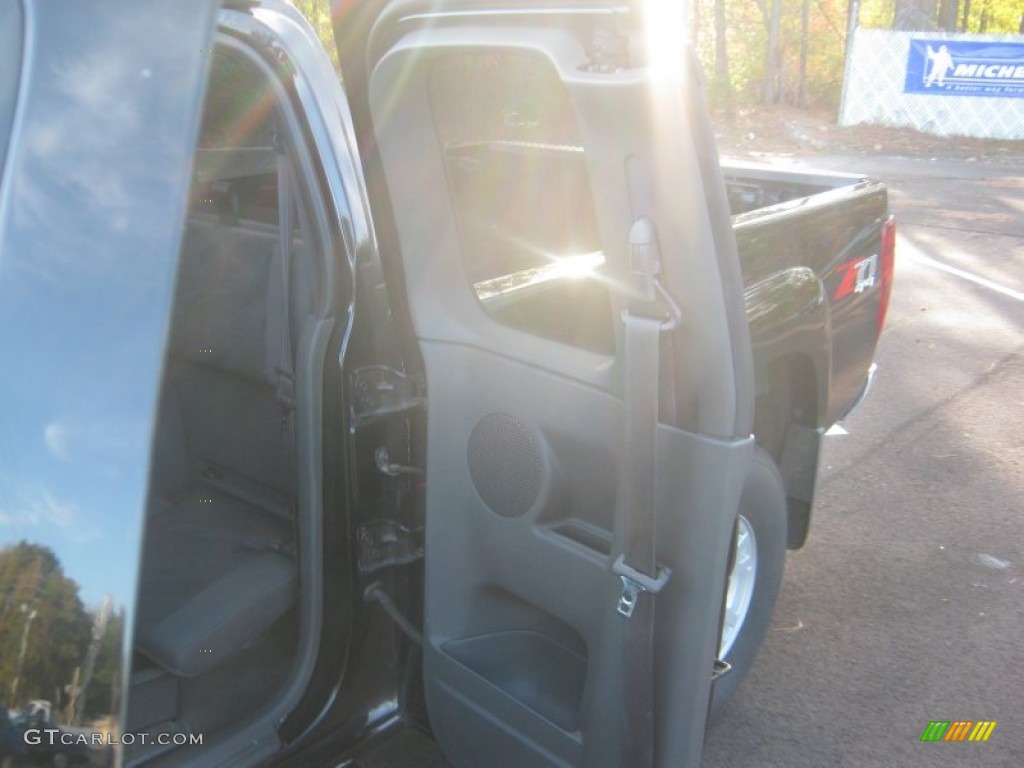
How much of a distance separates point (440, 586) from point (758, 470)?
0.87m

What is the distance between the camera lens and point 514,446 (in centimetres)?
197

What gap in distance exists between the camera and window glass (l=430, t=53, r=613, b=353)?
2293mm

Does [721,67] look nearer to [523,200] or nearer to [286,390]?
[523,200]

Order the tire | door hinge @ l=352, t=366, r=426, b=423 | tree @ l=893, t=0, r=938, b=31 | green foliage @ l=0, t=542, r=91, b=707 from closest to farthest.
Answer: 1. green foliage @ l=0, t=542, r=91, b=707
2. door hinge @ l=352, t=366, r=426, b=423
3. the tire
4. tree @ l=893, t=0, r=938, b=31

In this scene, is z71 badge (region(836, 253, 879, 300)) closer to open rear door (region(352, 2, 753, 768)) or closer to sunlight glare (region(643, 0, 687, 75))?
open rear door (region(352, 2, 753, 768))

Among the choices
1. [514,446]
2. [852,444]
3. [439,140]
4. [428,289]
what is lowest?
[852,444]

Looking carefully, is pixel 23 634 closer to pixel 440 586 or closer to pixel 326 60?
pixel 440 586

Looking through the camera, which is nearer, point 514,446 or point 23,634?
point 23,634

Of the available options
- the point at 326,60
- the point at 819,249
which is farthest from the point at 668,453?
the point at 819,249

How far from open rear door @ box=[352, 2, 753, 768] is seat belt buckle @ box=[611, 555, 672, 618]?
0.02 m

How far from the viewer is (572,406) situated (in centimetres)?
186

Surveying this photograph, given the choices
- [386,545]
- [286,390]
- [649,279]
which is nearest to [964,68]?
[286,390]

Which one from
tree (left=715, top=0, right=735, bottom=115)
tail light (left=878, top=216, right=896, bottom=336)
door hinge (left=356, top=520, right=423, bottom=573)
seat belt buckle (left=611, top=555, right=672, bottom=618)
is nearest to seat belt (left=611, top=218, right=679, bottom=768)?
seat belt buckle (left=611, top=555, right=672, bottom=618)

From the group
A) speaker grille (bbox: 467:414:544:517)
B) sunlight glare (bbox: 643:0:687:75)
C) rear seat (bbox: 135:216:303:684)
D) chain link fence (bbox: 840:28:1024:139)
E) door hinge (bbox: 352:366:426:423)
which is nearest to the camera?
sunlight glare (bbox: 643:0:687:75)
